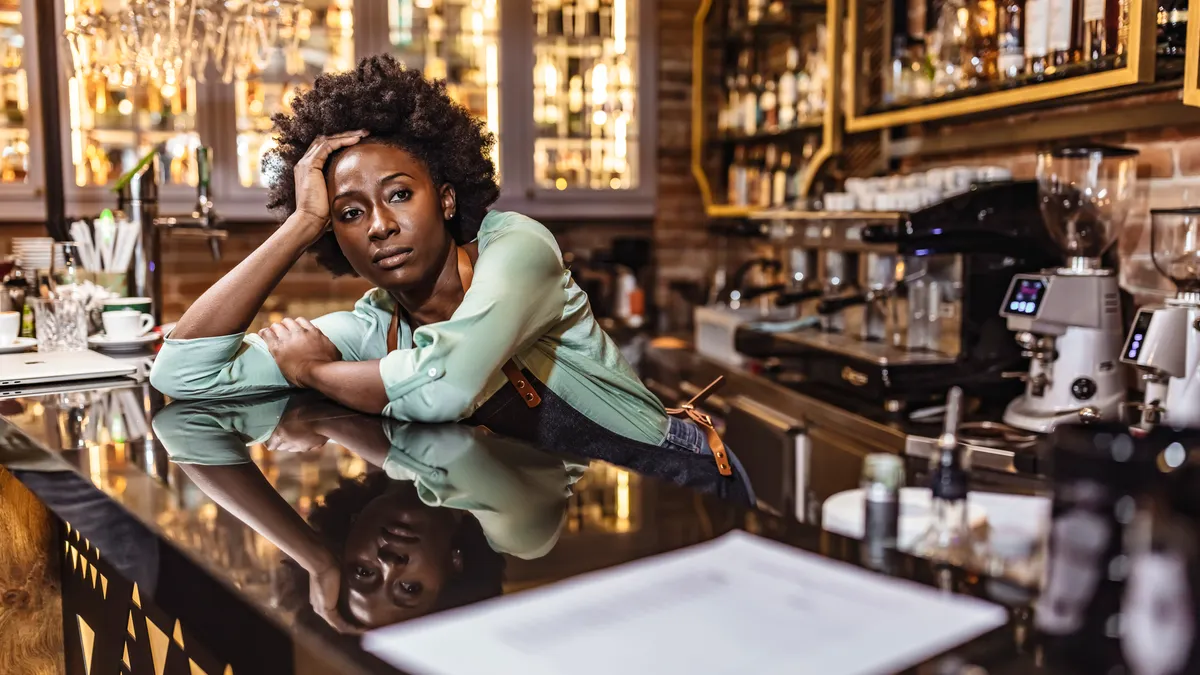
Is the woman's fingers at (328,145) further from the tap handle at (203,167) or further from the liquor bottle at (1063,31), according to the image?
the liquor bottle at (1063,31)

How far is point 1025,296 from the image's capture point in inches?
91.5

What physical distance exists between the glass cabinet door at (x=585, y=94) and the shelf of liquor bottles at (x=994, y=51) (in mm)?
1574

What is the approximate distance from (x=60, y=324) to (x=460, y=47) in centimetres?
270

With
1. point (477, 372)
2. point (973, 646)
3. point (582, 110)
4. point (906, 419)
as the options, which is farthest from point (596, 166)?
point (973, 646)

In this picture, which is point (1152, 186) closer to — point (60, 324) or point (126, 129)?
point (60, 324)

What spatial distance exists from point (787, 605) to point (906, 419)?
1936 millimetres

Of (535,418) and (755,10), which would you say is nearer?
(535,418)

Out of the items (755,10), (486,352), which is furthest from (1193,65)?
(755,10)

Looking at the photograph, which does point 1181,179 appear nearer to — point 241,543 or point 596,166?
point 241,543

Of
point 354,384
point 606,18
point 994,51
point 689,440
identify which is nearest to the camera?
point 354,384

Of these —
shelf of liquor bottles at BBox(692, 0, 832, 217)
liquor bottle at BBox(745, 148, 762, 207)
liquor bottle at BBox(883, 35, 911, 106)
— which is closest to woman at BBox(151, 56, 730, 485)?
liquor bottle at BBox(883, 35, 911, 106)

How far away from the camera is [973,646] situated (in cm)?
66

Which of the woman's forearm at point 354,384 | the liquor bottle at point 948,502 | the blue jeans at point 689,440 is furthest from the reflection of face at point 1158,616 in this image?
the blue jeans at point 689,440

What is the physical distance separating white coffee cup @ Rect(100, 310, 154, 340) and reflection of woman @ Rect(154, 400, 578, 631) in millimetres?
822
